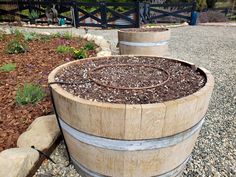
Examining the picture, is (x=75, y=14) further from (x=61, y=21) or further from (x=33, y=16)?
(x=33, y=16)

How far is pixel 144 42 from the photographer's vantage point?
385cm

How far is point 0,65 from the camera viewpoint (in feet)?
14.0

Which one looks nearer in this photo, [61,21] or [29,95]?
[29,95]

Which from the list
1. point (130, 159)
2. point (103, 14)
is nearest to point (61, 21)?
point (103, 14)

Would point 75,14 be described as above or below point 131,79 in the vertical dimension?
above

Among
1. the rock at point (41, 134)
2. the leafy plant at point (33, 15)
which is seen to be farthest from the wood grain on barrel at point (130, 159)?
the leafy plant at point (33, 15)

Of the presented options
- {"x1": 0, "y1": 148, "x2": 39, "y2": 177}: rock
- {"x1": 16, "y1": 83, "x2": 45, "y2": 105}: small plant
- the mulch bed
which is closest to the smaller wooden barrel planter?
the mulch bed

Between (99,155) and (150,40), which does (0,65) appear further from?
(99,155)

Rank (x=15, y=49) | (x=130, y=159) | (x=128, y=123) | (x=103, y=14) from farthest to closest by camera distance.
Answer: (x=103, y=14)
(x=15, y=49)
(x=130, y=159)
(x=128, y=123)

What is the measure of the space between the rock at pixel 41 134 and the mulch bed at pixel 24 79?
0.18m

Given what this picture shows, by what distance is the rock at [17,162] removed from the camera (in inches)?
75.1

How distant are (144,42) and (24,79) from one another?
2070 mm

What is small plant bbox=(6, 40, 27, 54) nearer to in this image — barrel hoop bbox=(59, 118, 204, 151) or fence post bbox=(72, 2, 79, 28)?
barrel hoop bbox=(59, 118, 204, 151)

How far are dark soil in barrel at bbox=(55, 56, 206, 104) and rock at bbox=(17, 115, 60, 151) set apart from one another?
0.60m
